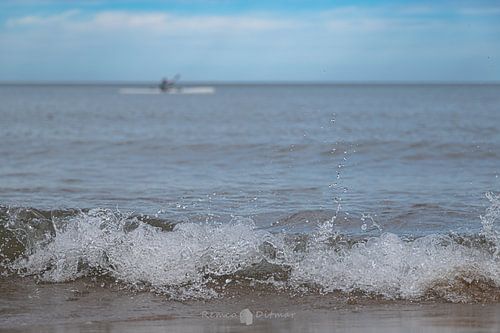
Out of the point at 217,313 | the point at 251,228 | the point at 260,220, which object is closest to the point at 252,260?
the point at 251,228

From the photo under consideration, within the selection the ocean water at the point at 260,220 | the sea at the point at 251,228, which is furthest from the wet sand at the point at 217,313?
the ocean water at the point at 260,220

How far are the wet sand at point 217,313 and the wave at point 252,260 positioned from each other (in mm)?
273

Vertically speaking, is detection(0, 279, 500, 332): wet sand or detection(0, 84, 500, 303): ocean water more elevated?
detection(0, 84, 500, 303): ocean water

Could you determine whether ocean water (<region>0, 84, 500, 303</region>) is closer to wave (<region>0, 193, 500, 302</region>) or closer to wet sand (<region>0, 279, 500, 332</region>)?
wave (<region>0, 193, 500, 302</region>)

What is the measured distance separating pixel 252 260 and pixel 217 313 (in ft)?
4.79

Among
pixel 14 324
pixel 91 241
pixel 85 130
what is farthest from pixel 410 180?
pixel 85 130

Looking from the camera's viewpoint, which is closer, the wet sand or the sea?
the wet sand

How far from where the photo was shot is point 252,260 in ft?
24.4

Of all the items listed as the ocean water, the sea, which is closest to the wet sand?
the sea

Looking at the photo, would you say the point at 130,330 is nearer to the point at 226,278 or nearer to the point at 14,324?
the point at 14,324

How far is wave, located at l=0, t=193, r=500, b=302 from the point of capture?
6.81m

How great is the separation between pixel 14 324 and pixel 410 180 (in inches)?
352

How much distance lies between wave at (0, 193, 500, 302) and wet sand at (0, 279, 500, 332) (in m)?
0.27

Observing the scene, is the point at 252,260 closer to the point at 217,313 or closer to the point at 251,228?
the point at 251,228
